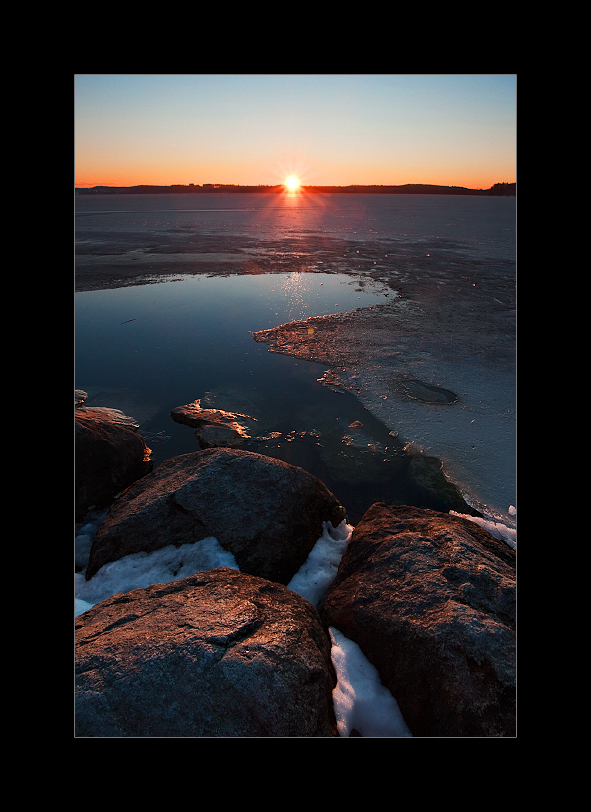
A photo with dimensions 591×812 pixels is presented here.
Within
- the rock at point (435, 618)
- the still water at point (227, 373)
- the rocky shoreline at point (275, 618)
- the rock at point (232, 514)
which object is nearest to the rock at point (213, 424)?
the still water at point (227, 373)

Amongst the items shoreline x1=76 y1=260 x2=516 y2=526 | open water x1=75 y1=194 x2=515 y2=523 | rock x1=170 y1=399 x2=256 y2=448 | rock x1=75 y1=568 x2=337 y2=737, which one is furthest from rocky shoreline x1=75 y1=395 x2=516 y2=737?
shoreline x1=76 y1=260 x2=516 y2=526

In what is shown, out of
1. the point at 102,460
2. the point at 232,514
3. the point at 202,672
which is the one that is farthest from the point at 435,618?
the point at 102,460

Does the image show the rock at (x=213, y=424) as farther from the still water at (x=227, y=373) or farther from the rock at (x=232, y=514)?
the rock at (x=232, y=514)

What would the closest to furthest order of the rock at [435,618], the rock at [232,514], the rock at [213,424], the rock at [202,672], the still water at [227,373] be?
1. the rock at [202,672]
2. the rock at [435,618]
3. the rock at [232,514]
4. the still water at [227,373]
5. the rock at [213,424]

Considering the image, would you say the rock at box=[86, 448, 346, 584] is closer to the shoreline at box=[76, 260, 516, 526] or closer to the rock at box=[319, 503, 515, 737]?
the rock at box=[319, 503, 515, 737]

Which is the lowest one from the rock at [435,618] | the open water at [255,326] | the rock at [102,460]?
the rock at [435,618]
